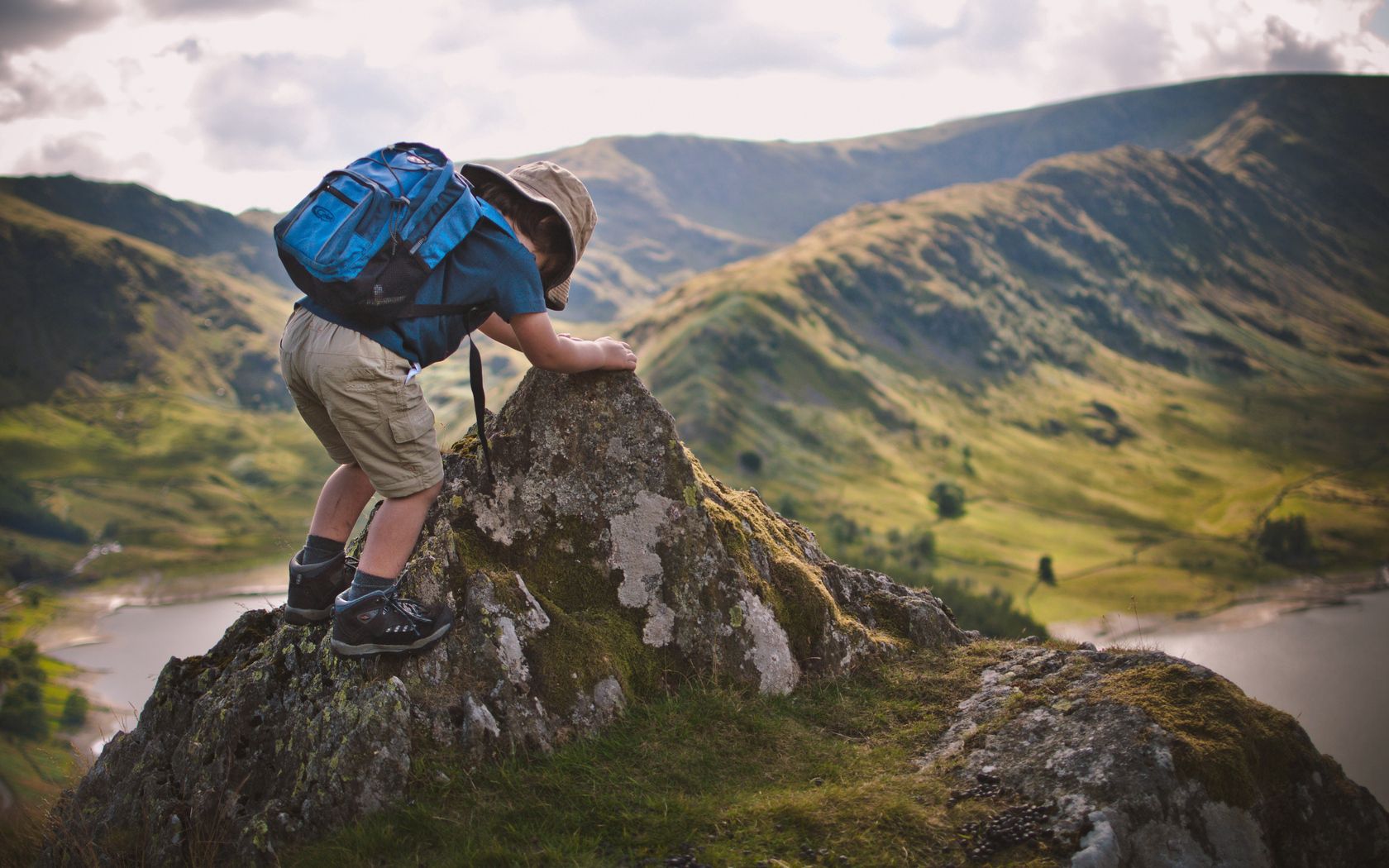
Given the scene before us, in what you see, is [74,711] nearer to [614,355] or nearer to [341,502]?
[341,502]

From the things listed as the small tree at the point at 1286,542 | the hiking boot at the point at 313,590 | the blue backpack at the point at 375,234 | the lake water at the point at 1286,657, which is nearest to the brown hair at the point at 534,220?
the blue backpack at the point at 375,234

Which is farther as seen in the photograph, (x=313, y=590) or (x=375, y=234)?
(x=313, y=590)

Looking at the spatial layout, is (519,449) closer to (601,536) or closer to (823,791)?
(601,536)

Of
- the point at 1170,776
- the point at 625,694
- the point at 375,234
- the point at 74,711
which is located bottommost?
the point at 74,711

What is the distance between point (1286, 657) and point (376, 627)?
131924 millimetres

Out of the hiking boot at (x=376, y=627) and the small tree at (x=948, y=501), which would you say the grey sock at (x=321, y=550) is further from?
the small tree at (x=948, y=501)

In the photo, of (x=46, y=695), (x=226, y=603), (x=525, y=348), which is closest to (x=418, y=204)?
(x=525, y=348)

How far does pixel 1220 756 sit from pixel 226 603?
183283 millimetres

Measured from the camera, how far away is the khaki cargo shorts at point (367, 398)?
619 cm

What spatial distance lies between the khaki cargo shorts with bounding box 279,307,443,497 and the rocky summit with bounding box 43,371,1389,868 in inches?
40.2

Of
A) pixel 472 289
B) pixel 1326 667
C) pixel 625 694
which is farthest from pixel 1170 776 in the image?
pixel 1326 667

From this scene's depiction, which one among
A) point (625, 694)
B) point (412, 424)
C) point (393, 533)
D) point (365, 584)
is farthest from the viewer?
point (625, 694)

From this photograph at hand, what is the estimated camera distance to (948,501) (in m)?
163

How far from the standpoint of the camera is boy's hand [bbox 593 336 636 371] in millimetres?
7738
